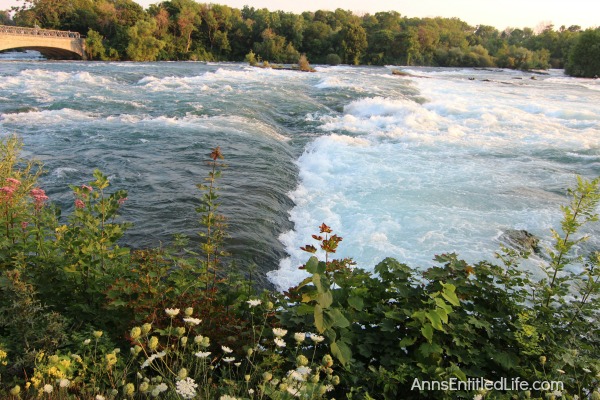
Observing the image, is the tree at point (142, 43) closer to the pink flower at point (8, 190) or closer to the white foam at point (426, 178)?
the white foam at point (426, 178)

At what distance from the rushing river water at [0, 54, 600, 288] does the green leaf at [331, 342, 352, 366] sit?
285 cm

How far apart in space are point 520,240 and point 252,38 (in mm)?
61312

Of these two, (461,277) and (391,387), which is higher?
(461,277)

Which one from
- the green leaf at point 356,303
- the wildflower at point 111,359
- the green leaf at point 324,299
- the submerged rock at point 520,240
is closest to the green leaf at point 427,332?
the green leaf at point 356,303

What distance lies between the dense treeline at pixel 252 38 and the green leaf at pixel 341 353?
46.8 meters

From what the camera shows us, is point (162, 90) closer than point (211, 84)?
Yes

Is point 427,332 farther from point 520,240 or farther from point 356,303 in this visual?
point 520,240

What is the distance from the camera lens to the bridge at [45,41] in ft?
111

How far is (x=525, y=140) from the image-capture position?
14.9 meters

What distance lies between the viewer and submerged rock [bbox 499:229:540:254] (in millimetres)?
6869

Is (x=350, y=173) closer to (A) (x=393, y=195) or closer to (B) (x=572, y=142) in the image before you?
(A) (x=393, y=195)

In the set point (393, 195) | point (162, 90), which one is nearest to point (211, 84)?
point (162, 90)

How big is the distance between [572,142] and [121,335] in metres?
16.1

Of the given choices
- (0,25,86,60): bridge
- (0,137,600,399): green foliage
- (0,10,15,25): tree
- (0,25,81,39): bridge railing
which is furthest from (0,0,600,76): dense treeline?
(0,137,600,399): green foliage
